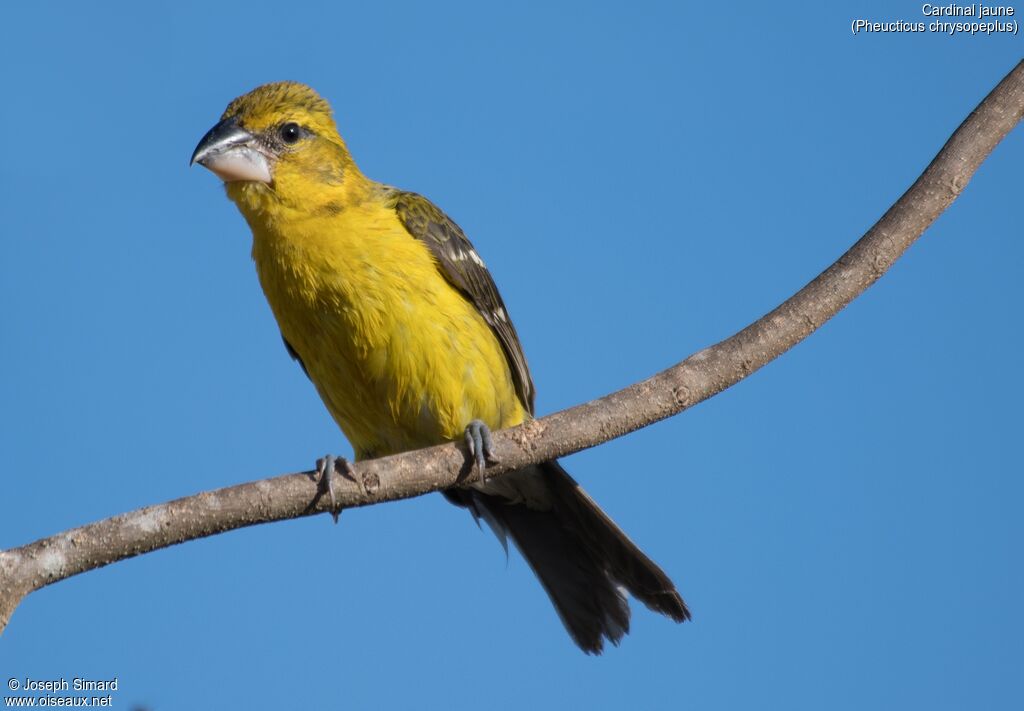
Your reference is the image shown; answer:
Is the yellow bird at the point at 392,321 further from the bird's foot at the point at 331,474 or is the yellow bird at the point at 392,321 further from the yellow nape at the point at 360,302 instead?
the bird's foot at the point at 331,474

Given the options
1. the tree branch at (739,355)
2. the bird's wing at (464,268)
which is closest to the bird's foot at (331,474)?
the tree branch at (739,355)

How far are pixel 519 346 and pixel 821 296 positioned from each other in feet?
7.09

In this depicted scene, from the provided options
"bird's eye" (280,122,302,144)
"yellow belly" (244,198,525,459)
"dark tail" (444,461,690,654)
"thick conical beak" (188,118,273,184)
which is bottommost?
"dark tail" (444,461,690,654)

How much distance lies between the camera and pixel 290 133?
562 centimetres

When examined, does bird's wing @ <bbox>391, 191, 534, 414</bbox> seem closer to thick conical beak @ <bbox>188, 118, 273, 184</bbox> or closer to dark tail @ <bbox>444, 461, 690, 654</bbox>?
dark tail @ <bbox>444, 461, 690, 654</bbox>

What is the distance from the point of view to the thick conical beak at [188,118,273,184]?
5.38 meters

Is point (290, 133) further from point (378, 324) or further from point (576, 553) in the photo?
point (576, 553)

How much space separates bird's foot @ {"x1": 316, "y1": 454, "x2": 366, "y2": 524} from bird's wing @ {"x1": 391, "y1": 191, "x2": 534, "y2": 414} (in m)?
1.59

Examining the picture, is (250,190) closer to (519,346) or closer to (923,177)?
(519,346)

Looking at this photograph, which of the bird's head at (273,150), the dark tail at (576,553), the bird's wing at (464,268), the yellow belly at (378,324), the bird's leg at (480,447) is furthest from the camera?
the bird's wing at (464,268)

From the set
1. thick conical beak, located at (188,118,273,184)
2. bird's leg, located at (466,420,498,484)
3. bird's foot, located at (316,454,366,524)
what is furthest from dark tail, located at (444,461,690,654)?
thick conical beak, located at (188,118,273,184)

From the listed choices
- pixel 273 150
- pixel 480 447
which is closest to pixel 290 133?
pixel 273 150

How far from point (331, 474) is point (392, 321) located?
115 cm

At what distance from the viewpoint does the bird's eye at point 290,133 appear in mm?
5609
